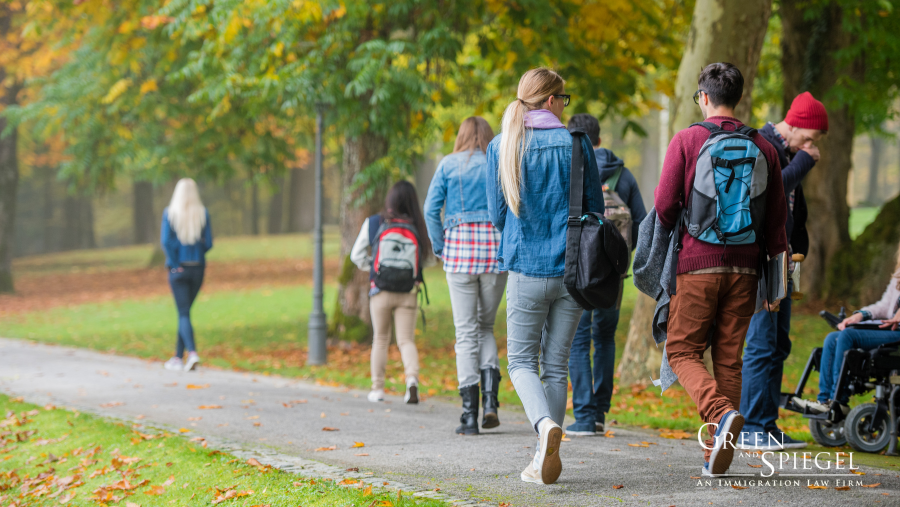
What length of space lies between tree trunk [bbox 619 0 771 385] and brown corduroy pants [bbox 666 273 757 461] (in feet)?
12.9

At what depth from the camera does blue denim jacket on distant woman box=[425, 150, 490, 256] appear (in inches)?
219

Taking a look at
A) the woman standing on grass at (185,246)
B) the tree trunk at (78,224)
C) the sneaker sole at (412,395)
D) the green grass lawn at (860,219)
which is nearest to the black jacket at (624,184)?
the sneaker sole at (412,395)

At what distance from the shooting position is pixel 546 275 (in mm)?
4102

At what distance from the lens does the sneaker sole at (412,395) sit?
718 centimetres

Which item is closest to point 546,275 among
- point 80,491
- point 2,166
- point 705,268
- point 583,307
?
point 583,307

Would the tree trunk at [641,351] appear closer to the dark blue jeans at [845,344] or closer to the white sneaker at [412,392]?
the white sneaker at [412,392]

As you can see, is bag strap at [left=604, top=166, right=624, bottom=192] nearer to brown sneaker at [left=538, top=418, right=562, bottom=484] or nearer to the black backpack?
the black backpack

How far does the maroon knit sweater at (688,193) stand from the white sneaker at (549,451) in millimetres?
986

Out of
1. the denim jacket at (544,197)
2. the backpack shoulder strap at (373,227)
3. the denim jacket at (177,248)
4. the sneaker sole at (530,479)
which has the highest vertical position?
Answer: the denim jacket at (544,197)

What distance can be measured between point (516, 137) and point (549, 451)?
5.19ft

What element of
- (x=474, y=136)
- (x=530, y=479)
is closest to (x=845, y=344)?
(x=530, y=479)

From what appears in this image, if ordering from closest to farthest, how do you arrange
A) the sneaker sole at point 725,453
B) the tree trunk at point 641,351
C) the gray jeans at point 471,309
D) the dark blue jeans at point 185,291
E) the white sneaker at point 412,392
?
the sneaker sole at point 725,453 < the gray jeans at point 471,309 < the white sneaker at point 412,392 < the tree trunk at point 641,351 < the dark blue jeans at point 185,291

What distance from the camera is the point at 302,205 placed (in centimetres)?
3631

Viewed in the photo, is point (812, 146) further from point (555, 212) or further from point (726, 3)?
point (726, 3)
